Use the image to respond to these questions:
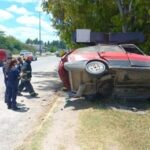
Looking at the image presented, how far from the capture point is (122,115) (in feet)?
34.9

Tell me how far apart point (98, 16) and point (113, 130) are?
13.2 metres

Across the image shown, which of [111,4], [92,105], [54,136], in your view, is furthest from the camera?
[111,4]

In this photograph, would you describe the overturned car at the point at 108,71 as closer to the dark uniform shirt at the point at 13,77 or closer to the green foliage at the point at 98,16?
the dark uniform shirt at the point at 13,77

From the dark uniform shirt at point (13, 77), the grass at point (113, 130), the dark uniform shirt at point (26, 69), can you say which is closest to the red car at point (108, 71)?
the grass at point (113, 130)

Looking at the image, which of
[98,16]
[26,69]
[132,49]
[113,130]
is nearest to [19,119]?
[113,130]

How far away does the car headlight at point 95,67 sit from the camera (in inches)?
466

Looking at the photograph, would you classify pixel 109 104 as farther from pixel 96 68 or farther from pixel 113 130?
pixel 113 130

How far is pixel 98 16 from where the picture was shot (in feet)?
70.8

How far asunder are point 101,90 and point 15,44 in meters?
136

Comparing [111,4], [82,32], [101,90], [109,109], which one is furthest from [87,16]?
[109,109]

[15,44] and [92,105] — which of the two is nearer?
[92,105]

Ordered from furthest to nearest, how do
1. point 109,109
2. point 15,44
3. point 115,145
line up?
point 15,44 < point 109,109 < point 115,145

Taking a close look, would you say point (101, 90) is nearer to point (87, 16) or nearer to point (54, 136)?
point (54, 136)

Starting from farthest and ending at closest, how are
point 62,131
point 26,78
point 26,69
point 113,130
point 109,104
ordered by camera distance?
point 26,78, point 26,69, point 109,104, point 62,131, point 113,130
